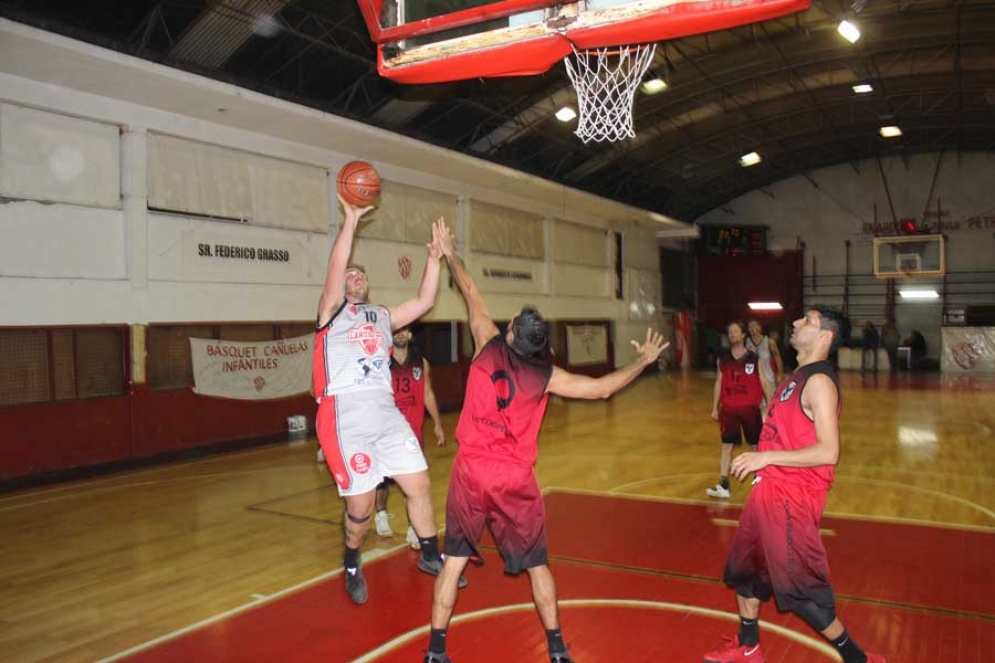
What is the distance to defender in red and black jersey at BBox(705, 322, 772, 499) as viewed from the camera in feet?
23.6

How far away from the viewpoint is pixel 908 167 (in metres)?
25.9

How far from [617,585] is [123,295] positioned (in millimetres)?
7752

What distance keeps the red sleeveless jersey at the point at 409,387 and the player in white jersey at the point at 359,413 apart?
5.30 ft

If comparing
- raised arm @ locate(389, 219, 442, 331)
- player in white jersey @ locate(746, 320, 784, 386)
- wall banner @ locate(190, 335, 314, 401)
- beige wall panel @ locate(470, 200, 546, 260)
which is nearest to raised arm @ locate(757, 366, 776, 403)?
player in white jersey @ locate(746, 320, 784, 386)

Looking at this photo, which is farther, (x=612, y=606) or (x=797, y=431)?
(x=612, y=606)

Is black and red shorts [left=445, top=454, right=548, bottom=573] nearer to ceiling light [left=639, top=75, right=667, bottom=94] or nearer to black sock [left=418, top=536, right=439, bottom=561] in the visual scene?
black sock [left=418, top=536, right=439, bottom=561]

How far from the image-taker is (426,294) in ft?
14.3

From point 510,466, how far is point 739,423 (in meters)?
4.36

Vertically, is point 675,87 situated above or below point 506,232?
above

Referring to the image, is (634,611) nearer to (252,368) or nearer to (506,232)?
(252,368)

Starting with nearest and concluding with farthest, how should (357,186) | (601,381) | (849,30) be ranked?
(601,381) < (357,186) < (849,30)

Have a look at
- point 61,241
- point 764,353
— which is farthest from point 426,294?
point 61,241

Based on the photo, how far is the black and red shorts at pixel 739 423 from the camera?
7180 millimetres

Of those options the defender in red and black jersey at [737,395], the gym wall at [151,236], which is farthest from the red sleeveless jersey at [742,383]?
the gym wall at [151,236]
